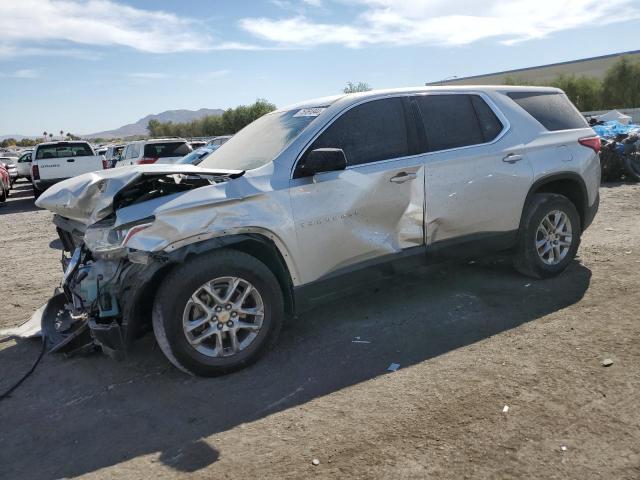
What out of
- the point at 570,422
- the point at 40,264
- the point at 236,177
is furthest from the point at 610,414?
the point at 40,264

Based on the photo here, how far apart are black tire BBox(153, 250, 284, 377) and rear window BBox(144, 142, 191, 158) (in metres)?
13.4

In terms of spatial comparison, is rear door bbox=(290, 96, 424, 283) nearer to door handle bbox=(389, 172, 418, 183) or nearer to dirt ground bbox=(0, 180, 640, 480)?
door handle bbox=(389, 172, 418, 183)

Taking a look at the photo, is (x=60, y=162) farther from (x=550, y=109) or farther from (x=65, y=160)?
(x=550, y=109)

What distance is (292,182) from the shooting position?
3881 millimetres

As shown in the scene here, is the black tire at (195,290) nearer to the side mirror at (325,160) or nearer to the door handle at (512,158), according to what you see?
the side mirror at (325,160)

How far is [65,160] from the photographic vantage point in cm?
1697

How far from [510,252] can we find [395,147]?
1753 mm

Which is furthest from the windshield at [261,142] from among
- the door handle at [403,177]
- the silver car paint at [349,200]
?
the door handle at [403,177]

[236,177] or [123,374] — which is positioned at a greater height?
[236,177]

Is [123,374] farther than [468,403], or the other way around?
[123,374]

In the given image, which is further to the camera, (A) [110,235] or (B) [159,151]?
(B) [159,151]

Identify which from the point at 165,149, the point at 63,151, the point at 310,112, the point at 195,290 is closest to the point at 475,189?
the point at 310,112

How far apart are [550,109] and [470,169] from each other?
143 centimetres

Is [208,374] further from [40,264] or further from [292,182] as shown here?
[40,264]
